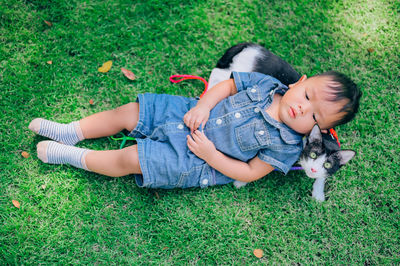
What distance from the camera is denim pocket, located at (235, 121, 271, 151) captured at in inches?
96.3

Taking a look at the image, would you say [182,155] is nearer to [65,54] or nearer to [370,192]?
[65,54]

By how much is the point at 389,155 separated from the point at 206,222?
195cm

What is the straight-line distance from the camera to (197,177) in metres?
2.56

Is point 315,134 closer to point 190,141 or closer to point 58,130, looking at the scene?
point 190,141

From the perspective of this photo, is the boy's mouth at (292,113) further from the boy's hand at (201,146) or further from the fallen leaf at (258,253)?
the fallen leaf at (258,253)

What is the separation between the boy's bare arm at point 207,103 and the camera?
2.52 m

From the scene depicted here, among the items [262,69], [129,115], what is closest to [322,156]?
[262,69]

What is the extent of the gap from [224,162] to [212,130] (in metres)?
0.30

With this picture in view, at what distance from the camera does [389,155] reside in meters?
3.04

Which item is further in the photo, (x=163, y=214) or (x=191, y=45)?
(x=191, y=45)

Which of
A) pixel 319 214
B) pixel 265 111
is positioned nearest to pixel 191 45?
pixel 265 111

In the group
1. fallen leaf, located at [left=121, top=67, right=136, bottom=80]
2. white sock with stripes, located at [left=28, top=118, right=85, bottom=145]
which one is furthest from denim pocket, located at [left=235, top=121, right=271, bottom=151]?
white sock with stripes, located at [left=28, top=118, right=85, bottom=145]

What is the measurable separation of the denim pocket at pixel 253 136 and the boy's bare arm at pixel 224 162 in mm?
146

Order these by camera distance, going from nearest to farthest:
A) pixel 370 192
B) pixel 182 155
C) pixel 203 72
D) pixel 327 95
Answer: pixel 327 95
pixel 182 155
pixel 370 192
pixel 203 72
